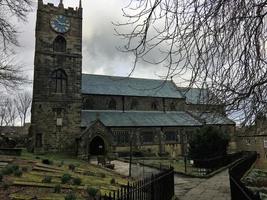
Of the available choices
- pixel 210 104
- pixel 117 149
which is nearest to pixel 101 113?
pixel 117 149

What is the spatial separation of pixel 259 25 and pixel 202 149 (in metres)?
21.7

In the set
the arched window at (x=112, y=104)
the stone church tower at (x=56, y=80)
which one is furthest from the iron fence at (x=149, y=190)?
the arched window at (x=112, y=104)

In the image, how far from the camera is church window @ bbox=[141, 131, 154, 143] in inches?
1462

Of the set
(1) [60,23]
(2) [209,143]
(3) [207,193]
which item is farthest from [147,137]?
(3) [207,193]

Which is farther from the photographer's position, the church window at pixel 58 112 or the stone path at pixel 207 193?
the church window at pixel 58 112

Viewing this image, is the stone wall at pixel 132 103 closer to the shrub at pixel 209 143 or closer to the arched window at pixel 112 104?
the arched window at pixel 112 104

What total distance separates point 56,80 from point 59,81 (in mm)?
358

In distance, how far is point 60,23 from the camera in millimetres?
35250

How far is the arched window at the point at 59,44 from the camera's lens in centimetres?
3500

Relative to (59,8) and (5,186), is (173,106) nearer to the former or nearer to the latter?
(59,8)

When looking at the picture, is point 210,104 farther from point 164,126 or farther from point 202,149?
point 164,126

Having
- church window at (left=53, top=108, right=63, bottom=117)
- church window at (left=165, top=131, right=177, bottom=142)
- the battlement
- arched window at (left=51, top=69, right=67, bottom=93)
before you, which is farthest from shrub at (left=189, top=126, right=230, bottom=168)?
the battlement

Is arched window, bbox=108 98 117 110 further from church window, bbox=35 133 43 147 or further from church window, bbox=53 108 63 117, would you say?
church window, bbox=35 133 43 147

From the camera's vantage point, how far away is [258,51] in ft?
15.3
